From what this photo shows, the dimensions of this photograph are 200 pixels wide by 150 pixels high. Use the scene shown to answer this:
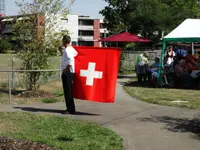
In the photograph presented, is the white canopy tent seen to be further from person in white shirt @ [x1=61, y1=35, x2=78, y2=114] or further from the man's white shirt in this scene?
the man's white shirt

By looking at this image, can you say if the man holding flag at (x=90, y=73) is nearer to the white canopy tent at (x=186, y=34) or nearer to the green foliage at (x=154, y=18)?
the white canopy tent at (x=186, y=34)

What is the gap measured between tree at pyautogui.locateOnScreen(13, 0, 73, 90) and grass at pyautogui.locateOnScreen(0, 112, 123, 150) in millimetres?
4067

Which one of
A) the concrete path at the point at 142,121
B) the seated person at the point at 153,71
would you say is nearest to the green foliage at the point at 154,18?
the seated person at the point at 153,71

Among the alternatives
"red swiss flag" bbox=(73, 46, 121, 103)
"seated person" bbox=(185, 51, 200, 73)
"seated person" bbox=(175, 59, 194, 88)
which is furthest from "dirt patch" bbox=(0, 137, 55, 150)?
"seated person" bbox=(185, 51, 200, 73)

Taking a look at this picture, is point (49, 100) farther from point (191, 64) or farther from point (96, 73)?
point (191, 64)

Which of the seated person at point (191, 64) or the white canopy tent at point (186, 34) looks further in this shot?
the seated person at point (191, 64)

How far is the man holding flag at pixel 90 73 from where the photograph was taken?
28.0 ft

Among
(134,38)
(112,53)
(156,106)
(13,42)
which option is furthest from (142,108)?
(134,38)

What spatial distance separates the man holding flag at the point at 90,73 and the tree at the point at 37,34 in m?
3.33

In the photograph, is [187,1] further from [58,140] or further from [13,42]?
[58,140]

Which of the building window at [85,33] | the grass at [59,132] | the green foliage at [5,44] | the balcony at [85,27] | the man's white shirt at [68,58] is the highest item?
the balcony at [85,27]

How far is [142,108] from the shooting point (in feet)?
31.9

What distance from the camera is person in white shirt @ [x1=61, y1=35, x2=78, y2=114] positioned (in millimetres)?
8519

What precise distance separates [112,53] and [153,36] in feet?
137
